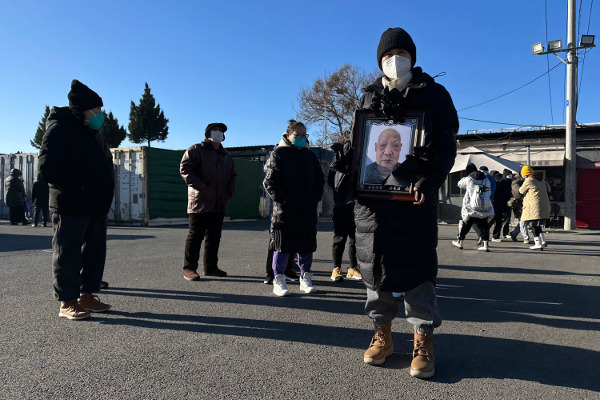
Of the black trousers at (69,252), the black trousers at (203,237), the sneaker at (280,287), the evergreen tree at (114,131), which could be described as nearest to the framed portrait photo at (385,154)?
the sneaker at (280,287)

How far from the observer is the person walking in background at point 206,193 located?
5695 millimetres

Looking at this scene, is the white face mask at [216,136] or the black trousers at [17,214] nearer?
the white face mask at [216,136]

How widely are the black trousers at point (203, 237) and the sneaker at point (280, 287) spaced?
1307 millimetres

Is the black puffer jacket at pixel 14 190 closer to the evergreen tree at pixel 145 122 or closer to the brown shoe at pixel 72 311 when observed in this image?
the brown shoe at pixel 72 311

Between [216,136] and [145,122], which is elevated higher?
[145,122]

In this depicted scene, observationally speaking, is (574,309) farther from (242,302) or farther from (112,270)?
(112,270)

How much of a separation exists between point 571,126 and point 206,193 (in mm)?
14998

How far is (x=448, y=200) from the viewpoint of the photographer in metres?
18.6

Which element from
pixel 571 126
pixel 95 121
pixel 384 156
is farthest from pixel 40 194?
pixel 571 126

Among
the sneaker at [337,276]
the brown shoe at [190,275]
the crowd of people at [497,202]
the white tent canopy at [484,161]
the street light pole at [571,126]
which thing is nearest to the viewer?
the brown shoe at [190,275]

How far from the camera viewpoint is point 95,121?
4090 mm

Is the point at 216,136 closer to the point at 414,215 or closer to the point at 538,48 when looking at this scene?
the point at 414,215

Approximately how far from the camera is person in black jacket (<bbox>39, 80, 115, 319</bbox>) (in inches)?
150

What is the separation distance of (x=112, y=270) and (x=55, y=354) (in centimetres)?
340
